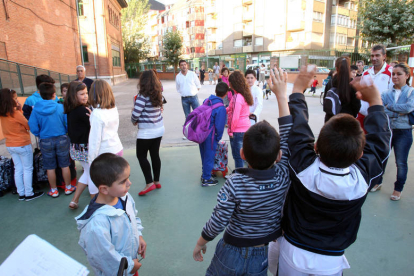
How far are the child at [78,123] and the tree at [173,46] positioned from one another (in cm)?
3598

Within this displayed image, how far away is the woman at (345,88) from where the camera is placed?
3.60m

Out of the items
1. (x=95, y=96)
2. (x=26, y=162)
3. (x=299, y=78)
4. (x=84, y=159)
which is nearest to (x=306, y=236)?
(x=299, y=78)

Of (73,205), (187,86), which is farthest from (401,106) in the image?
(187,86)

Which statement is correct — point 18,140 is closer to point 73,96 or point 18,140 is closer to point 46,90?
point 46,90

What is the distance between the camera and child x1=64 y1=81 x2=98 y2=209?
3537 mm

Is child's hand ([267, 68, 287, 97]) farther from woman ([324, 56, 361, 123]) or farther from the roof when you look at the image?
the roof

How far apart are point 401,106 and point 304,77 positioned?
2.79 metres

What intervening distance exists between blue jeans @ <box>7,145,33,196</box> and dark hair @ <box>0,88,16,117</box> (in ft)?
1.71

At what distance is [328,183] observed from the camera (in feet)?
4.53

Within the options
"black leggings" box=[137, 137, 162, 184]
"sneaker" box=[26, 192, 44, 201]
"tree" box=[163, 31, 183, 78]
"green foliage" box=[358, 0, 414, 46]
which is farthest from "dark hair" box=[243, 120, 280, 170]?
Result: "tree" box=[163, 31, 183, 78]

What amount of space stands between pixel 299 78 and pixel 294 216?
85 cm

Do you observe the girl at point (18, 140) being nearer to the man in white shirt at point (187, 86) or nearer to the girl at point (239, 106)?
the girl at point (239, 106)

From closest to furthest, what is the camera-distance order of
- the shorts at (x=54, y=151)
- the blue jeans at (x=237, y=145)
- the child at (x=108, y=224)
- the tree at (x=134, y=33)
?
the child at (x=108, y=224)
the shorts at (x=54, y=151)
the blue jeans at (x=237, y=145)
the tree at (x=134, y=33)

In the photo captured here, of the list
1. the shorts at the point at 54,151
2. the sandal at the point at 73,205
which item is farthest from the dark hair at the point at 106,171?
the shorts at the point at 54,151
